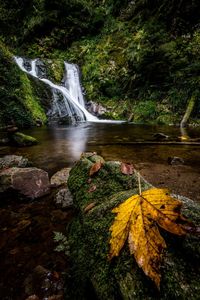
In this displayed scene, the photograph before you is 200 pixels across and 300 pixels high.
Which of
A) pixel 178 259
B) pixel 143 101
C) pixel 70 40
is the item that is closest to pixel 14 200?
pixel 178 259

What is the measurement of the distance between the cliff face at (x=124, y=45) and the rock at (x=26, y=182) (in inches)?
379

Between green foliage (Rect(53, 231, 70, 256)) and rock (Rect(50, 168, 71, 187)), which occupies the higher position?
green foliage (Rect(53, 231, 70, 256))

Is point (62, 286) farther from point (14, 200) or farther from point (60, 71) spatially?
point (60, 71)

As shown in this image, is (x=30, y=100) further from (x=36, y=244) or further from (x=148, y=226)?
(x=148, y=226)

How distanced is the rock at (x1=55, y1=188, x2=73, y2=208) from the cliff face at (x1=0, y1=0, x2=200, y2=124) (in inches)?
384

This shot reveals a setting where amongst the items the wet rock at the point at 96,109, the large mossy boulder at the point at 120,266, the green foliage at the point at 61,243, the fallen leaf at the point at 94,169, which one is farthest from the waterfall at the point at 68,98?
the large mossy boulder at the point at 120,266

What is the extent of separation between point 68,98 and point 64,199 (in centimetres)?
1446

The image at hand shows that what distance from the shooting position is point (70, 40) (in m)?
25.1

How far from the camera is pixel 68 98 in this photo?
16.4 meters

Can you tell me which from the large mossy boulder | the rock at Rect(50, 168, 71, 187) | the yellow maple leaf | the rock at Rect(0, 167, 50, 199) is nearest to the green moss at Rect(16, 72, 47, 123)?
the rock at Rect(50, 168, 71, 187)

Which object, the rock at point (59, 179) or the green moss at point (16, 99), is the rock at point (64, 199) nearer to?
the rock at point (59, 179)

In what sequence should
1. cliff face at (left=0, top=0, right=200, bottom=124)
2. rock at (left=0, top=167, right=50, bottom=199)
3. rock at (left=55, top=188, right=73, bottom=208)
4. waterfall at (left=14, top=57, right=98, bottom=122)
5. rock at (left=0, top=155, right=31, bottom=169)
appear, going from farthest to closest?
waterfall at (left=14, top=57, right=98, bottom=122) → cliff face at (left=0, top=0, right=200, bottom=124) → rock at (left=0, top=155, right=31, bottom=169) → rock at (left=0, top=167, right=50, bottom=199) → rock at (left=55, top=188, right=73, bottom=208)

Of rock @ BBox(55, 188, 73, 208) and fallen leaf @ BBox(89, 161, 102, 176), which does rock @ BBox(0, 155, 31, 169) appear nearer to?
rock @ BBox(55, 188, 73, 208)

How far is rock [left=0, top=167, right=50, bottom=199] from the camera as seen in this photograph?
2924mm
